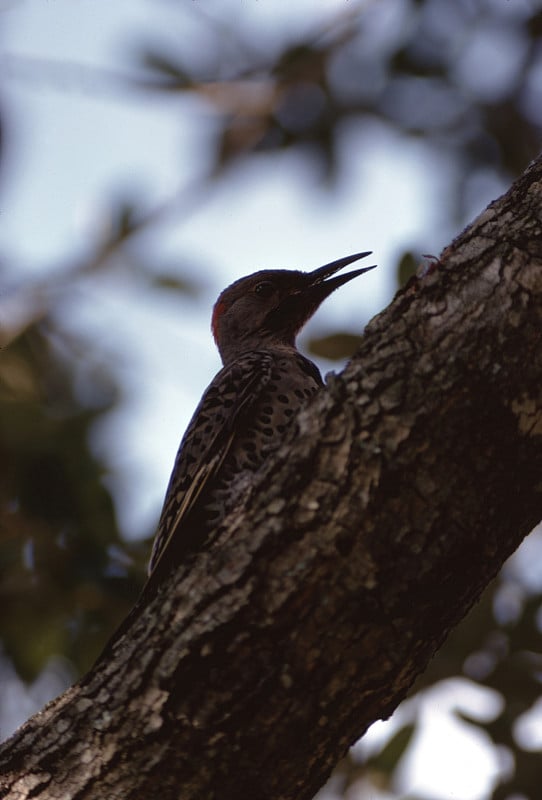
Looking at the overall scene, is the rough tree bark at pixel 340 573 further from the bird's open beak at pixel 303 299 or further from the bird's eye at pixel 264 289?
the bird's eye at pixel 264 289

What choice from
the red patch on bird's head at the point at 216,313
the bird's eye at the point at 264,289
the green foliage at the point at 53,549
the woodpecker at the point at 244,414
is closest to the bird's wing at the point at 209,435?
the woodpecker at the point at 244,414

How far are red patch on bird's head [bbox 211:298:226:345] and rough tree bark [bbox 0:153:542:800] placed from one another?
3772 mm

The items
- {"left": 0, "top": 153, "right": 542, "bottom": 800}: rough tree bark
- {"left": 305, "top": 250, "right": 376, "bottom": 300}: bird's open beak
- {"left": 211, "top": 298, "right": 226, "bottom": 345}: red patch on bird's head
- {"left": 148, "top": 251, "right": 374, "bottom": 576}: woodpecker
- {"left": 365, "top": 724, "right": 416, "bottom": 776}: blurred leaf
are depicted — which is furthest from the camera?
{"left": 211, "top": 298, "right": 226, "bottom": 345}: red patch on bird's head

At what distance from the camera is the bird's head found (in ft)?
19.4

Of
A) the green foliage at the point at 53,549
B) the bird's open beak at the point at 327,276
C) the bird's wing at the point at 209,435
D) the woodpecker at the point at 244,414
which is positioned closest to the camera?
the woodpecker at the point at 244,414

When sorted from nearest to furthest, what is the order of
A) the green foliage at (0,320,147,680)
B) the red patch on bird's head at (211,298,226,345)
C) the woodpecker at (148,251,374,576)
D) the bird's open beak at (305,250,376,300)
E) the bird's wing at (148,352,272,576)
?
1. the woodpecker at (148,251,374,576)
2. the bird's wing at (148,352,272,576)
3. the green foliage at (0,320,147,680)
4. the bird's open beak at (305,250,376,300)
5. the red patch on bird's head at (211,298,226,345)

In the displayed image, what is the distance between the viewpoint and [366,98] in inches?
258

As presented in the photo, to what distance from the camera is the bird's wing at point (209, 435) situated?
394 centimetres

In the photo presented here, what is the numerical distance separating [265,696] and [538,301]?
125cm

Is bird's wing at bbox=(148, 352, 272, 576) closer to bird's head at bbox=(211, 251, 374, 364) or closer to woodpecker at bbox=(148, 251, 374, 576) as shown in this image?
woodpecker at bbox=(148, 251, 374, 576)

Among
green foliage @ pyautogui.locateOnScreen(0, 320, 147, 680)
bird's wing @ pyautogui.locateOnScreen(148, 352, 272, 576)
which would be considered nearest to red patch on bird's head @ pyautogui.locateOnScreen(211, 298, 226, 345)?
bird's wing @ pyautogui.locateOnScreen(148, 352, 272, 576)

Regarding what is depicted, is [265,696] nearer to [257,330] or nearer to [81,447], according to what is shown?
[81,447]

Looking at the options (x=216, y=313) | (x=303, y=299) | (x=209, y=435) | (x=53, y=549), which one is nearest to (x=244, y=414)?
(x=209, y=435)

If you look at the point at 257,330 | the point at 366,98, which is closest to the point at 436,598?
the point at 257,330
